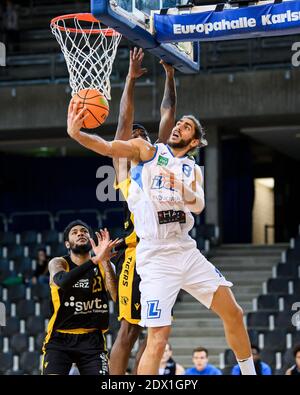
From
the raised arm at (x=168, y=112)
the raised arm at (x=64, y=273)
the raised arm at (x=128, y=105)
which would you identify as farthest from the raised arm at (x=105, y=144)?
the raised arm at (x=64, y=273)

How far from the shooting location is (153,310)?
24.0ft

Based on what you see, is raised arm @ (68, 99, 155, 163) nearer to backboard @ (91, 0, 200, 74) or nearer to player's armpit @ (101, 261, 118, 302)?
backboard @ (91, 0, 200, 74)

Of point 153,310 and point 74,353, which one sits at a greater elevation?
point 153,310

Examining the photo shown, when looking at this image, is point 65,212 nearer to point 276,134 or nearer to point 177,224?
point 276,134

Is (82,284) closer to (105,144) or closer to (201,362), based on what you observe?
(105,144)

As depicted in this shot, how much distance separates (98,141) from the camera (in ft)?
23.1

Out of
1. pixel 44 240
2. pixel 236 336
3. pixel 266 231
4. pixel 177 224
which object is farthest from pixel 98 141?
pixel 266 231

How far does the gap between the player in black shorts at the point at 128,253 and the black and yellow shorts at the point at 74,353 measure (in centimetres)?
27

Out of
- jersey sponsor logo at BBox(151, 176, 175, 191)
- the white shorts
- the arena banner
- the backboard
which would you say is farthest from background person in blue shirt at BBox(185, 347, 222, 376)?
jersey sponsor logo at BBox(151, 176, 175, 191)

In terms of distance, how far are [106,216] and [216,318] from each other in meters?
5.74

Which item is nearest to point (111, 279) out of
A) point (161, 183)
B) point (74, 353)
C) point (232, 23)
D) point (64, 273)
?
point (64, 273)

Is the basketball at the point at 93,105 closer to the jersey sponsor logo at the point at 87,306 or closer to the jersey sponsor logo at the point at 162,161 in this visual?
the jersey sponsor logo at the point at 162,161

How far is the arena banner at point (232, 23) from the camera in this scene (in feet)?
26.1

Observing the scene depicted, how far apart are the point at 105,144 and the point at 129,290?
164 centimetres
